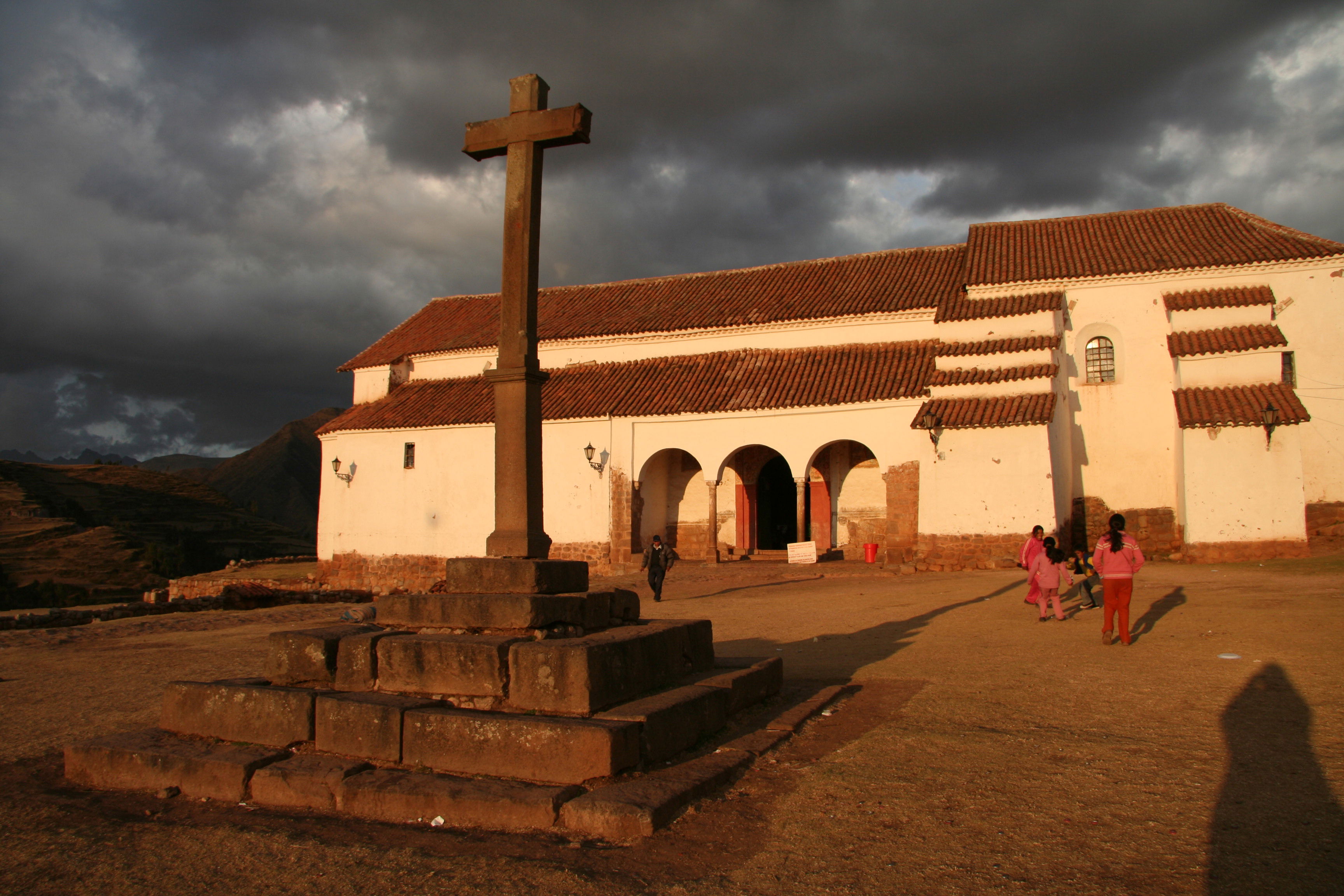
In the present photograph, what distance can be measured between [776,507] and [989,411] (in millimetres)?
7798

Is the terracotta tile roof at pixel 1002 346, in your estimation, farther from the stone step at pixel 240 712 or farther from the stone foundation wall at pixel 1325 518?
the stone step at pixel 240 712

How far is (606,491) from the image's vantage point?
22.4 meters

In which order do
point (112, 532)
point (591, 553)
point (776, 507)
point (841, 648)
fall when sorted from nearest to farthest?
point (841, 648) → point (591, 553) → point (776, 507) → point (112, 532)

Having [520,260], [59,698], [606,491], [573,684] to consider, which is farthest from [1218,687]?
[606,491]

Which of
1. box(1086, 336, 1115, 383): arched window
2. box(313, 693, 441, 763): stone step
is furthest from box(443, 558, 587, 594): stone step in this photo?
box(1086, 336, 1115, 383): arched window

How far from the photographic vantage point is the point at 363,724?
4996 mm

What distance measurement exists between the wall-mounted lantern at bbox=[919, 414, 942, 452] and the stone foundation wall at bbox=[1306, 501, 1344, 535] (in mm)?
7517

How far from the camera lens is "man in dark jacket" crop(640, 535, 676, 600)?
15.3 metres

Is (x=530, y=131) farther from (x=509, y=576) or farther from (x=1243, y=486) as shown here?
(x=1243, y=486)

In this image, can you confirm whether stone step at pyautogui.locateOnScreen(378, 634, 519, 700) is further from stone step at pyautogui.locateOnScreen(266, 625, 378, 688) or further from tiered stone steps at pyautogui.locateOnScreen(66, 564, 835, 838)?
stone step at pyautogui.locateOnScreen(266, 625, 378, 688)

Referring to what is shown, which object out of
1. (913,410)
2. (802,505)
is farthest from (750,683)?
(802,505)

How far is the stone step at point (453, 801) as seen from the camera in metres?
4.16

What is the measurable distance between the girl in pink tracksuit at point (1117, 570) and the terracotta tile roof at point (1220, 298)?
12565 millimetres

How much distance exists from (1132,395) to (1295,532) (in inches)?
170
